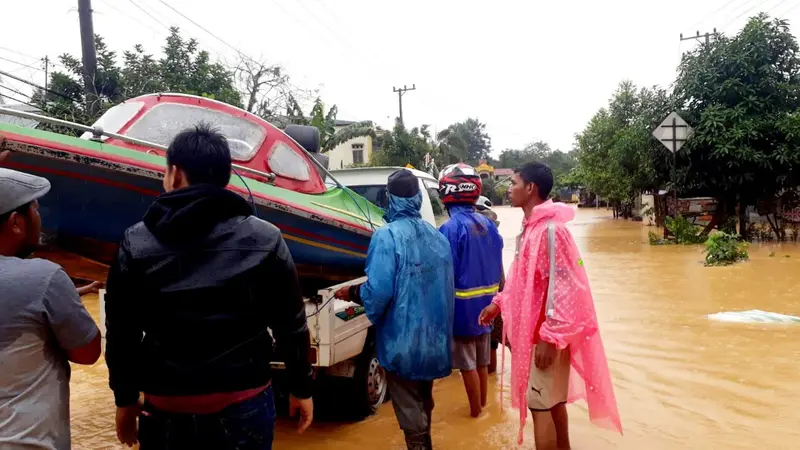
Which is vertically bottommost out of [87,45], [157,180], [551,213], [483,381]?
[483,381]

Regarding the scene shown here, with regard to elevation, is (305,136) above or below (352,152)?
below

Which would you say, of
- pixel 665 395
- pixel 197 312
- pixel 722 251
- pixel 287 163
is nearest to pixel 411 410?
pixel 197 312

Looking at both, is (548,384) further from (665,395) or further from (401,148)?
(401,148)

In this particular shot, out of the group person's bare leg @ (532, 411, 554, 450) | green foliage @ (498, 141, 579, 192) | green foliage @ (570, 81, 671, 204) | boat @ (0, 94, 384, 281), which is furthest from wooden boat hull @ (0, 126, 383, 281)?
green foliage @ (498, 141, 579, 192)

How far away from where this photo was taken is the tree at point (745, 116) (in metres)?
14.8

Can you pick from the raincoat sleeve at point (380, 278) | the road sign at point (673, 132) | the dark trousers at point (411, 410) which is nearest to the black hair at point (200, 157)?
the raincoat sleeve at point (380, 278)

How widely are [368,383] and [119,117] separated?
2.97 metres

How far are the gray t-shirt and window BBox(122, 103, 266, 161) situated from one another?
3.08 metres

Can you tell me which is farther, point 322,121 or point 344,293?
point 322,121

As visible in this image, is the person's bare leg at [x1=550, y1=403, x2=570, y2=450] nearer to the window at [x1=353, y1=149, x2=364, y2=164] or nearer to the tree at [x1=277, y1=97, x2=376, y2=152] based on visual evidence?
the tree at [x1=277, y1=97, x2=376, y2=152]

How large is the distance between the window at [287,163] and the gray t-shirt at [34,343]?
3.34 metres

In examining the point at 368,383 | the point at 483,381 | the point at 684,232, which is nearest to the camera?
the point at 368,383

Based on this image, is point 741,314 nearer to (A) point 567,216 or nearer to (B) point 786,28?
(A) point 567,216

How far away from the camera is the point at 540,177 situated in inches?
137
